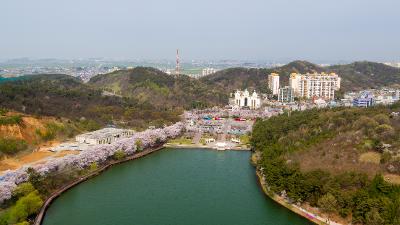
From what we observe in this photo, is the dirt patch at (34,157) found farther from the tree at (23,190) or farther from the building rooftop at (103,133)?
the tree at (23,190)

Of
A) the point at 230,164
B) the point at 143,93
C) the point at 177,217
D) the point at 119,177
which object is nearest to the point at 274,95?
the point at 143,93

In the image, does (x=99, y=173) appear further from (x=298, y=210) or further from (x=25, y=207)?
(x=298, y=210)

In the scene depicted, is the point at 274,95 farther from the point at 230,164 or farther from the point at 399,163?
the point at 399,163

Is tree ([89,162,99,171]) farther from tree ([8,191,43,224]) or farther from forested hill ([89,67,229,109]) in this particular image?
forested hill ([89,67,229,109])

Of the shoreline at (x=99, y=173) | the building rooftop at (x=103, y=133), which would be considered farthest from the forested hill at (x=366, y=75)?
the shoreline at (x=99, y=173)

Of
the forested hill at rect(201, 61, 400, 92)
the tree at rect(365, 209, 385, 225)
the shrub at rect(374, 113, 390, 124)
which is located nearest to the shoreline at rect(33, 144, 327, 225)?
the tree at rect(365, 209, 385, 225)

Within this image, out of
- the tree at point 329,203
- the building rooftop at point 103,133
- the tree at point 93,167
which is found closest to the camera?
the tree at point 329,203

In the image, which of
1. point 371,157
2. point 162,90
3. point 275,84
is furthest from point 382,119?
point 275,84
